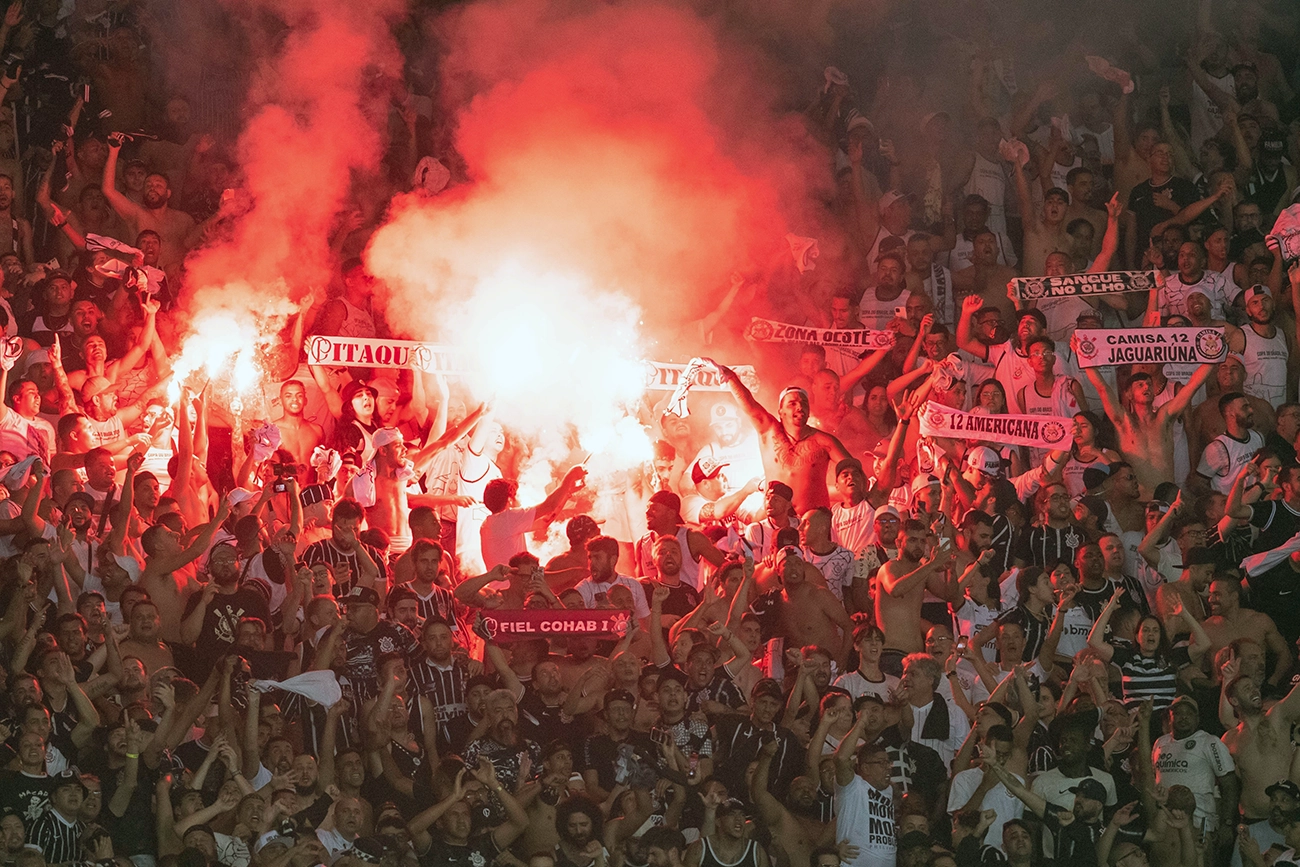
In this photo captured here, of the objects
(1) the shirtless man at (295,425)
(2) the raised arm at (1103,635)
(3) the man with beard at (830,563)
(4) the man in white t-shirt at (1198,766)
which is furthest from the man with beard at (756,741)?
(1) the shirtless man at (295,425)

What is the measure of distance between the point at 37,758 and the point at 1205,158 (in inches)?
295

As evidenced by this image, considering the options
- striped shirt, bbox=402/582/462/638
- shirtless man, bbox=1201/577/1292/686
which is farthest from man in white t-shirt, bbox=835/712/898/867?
striped shirt, bbox=402/582/462/638

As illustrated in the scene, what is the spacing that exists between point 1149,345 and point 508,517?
3.41m

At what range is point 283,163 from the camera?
42.2ft

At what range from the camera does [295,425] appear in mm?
11688

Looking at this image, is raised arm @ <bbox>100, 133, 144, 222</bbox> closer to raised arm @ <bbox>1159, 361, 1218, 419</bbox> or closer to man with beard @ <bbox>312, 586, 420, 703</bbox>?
man with beard @ <bbox>312, 586, 420, 703</bbox>

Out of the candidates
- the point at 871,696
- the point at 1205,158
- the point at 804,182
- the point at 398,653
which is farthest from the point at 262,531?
the point at 1205,158

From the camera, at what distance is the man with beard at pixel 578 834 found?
362 inches

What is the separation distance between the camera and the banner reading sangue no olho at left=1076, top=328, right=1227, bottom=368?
11289 millimetres

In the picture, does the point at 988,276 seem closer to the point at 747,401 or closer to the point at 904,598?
the point at 747,401

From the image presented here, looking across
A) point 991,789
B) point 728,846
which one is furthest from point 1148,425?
point 728,846

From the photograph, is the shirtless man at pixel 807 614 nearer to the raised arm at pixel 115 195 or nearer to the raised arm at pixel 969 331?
the raised arm at pixel 969 331

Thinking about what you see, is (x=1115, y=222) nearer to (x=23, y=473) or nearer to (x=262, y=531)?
(x=262, y=531)

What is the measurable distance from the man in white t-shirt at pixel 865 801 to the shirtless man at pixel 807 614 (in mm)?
759
